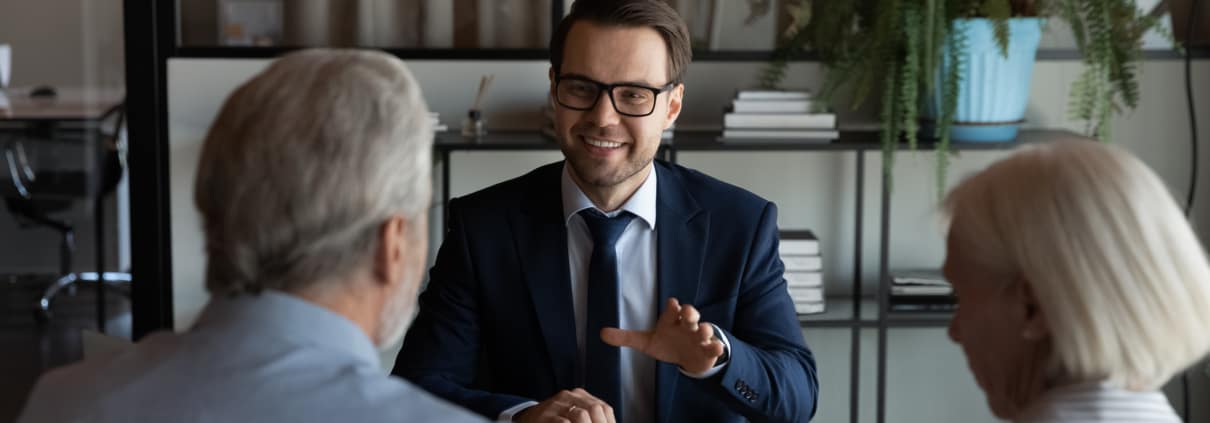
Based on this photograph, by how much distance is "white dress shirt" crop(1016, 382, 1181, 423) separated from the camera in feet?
4.51

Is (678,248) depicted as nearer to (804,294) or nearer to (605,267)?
(605,267)

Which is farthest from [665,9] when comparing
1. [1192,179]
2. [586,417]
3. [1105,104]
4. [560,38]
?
[1192,179]

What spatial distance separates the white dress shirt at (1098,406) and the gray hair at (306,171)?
656 millimetres

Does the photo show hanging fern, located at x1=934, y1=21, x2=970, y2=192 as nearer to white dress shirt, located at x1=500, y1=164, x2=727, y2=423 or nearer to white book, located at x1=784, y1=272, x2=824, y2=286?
white book, located at x1=784, y1=272, x2=824, y2=286

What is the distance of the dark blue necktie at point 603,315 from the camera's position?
7.21 feet

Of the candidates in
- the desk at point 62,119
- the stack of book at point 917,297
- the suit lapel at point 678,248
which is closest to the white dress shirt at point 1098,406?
the suit lapel at point 678,248

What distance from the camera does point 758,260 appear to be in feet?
7.47

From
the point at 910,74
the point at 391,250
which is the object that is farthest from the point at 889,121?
the point at 391,250

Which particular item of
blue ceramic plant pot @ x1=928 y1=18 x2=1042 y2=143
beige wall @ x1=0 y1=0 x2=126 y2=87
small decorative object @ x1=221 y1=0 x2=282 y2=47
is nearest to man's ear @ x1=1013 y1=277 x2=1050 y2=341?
blue ceramic plant pot @ x1=928 y1=18 x2=1042 y2=143

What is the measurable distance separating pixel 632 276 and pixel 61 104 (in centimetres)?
275

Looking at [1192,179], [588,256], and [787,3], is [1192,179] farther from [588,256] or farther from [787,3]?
[588,256]

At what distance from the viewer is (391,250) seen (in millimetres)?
1292

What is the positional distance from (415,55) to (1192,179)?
7.32 ft

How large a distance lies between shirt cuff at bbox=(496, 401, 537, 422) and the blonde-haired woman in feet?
2.62
